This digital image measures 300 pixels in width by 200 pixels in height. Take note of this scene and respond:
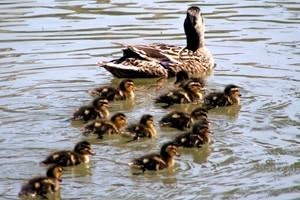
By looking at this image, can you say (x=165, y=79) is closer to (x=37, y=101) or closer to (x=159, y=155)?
(x=37, y=101)

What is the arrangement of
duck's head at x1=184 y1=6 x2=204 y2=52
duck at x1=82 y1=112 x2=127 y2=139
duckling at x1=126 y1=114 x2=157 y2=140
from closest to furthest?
duckling at x1=126 y1=114 x2=157 y2=140
duck at x1=82 y1=112 x2=127 y2=139
duck's head at x1=184 y1=6 x2=204 y2=52

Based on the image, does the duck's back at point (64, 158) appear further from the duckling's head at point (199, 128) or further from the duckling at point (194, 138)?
the duckling's head at point (199, 128)

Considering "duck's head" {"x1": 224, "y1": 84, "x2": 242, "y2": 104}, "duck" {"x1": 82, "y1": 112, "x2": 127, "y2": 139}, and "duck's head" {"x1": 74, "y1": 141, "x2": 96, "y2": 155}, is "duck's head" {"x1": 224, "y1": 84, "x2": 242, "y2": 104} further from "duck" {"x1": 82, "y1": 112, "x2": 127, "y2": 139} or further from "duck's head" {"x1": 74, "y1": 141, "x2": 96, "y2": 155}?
"duck's head" {"x1": 74, "y1": 141, "x2": 96, "y2": 155}

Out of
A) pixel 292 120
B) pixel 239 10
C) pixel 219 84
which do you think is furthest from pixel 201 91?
pixel 239 10

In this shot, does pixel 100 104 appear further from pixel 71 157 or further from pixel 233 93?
pixel 71 157

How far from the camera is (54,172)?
7211 millimetres

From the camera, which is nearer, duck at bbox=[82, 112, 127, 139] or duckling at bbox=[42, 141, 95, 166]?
duckling at bbox=[42, 141, 95, 166]

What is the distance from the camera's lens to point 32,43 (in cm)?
1262

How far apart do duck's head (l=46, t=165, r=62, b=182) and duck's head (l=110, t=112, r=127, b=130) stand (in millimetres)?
1373

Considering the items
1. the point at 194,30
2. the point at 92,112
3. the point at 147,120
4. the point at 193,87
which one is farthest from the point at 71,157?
the point at 194,30

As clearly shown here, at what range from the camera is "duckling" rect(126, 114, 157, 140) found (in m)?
8.35

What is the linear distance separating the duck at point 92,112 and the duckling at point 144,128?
0.57 meters

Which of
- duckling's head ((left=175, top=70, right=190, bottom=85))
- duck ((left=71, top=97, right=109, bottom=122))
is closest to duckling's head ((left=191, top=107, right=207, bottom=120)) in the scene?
duck ((left=71, top=97, right=109, bottom=122))

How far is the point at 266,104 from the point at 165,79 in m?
1.97
